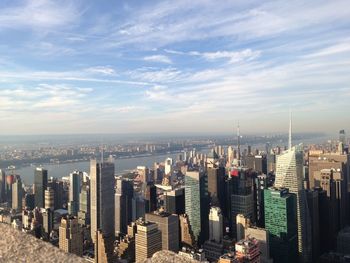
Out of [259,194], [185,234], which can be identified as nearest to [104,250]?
[185,234]

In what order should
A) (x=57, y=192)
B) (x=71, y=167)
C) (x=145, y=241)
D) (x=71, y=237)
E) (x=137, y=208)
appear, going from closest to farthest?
(x=145, y=241) < (x=71, y=237) < (x=137, y=208) < (x=57, y=192) < (x=71, y=167)

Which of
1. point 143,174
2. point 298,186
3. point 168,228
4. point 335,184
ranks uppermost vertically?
point 298,186

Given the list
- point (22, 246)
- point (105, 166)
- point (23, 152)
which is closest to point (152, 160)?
point (23, 152)

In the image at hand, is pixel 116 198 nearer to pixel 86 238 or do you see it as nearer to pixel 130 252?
pixel 86 238

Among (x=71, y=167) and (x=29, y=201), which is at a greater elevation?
(x=71, y=167)

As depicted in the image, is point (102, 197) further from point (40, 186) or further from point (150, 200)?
point (40, 186)

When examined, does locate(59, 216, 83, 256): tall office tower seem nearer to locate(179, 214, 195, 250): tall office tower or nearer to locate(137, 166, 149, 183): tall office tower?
locate(179, 214, 195, 250): tall office tower

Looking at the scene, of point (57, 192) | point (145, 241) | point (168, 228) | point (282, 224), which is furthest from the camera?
point (57, 192)
